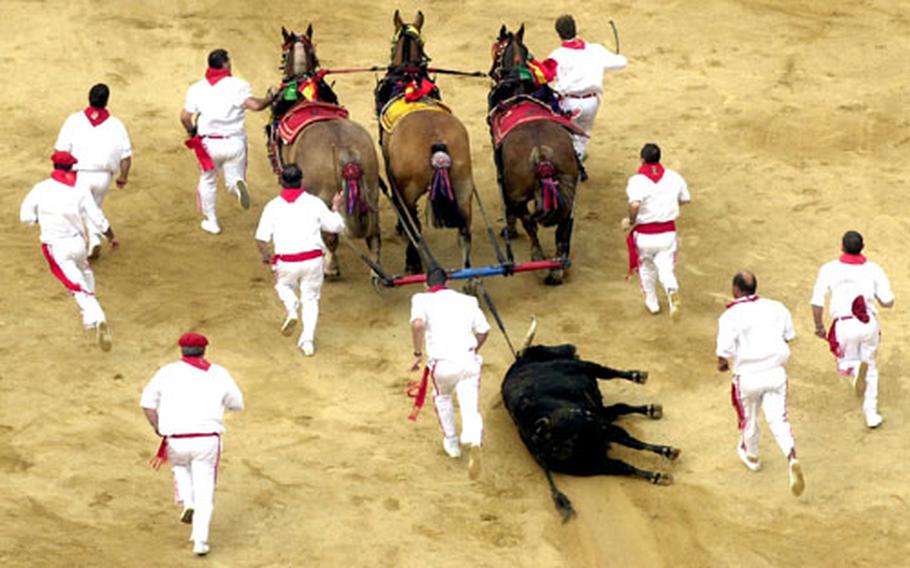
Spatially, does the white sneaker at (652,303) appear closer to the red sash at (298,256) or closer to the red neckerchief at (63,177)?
the red sash at (298,256)

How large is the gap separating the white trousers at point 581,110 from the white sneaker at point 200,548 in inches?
314

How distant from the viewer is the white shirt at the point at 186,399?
13.1m

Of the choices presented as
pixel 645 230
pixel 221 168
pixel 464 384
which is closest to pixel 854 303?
pixel 645 230

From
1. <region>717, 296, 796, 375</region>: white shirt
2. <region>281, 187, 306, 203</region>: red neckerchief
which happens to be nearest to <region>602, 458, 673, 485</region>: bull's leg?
<region>717, 296, 796, 375</region>: white shirt

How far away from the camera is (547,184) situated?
56.9ft

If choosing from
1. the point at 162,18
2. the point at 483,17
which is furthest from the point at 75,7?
the point at 483,17

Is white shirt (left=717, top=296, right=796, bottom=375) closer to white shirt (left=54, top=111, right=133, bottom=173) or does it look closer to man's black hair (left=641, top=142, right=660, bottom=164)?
man's black hair (left=641, top=142, right=660, bottom=164)

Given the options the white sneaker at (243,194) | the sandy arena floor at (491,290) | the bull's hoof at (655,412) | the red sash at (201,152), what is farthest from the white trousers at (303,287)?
the bull's hoof at (655,412)

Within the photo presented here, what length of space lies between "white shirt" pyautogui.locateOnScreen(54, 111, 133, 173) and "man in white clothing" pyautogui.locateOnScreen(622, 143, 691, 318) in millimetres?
5054

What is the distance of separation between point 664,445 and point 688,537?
4.52 ft

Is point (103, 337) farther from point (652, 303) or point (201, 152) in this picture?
point (652, 303)

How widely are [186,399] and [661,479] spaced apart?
3.90 m

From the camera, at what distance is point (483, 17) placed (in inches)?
967

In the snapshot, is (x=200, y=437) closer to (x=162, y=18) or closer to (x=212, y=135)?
(x=212, y=135)
